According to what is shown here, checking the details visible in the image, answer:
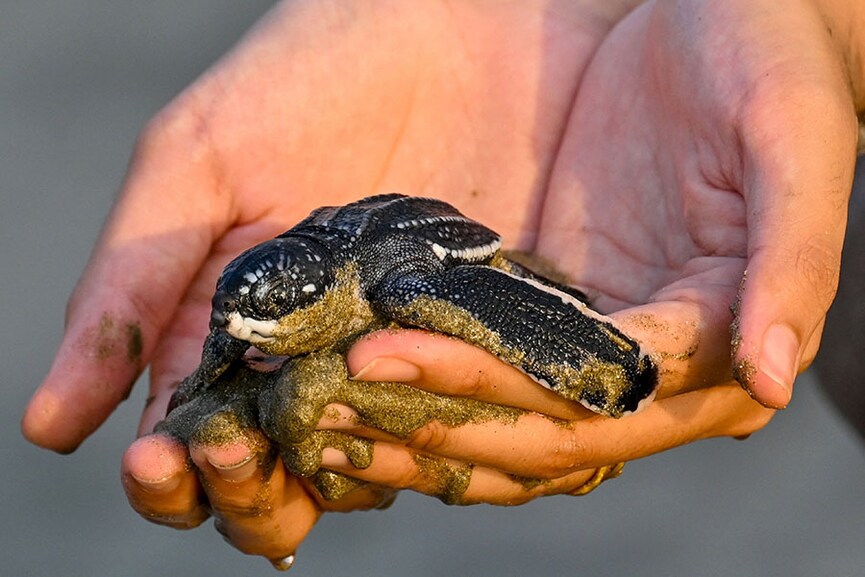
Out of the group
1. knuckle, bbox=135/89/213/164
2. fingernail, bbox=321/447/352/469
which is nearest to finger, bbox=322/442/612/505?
fingernail, bbox=321/447/352/469

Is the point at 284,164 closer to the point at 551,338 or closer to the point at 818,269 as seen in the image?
the point at 551,338

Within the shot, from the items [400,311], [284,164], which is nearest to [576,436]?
[400,311]

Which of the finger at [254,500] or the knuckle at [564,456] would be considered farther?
the knuckle at [564,456]

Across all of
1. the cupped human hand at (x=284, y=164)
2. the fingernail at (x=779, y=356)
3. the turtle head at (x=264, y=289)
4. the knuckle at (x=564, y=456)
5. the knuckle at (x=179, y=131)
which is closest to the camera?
the fingernail at (x=779, y=356)

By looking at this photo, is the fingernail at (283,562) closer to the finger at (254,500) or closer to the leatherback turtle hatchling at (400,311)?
the finger at (254,500)

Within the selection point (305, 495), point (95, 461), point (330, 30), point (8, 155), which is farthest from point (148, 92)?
point (305, 495)

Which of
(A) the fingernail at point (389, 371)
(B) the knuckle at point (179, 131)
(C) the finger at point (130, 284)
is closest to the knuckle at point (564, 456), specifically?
(A) the fingernail at point (389, 371)

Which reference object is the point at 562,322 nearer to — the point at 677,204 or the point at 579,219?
the point at 677,204
